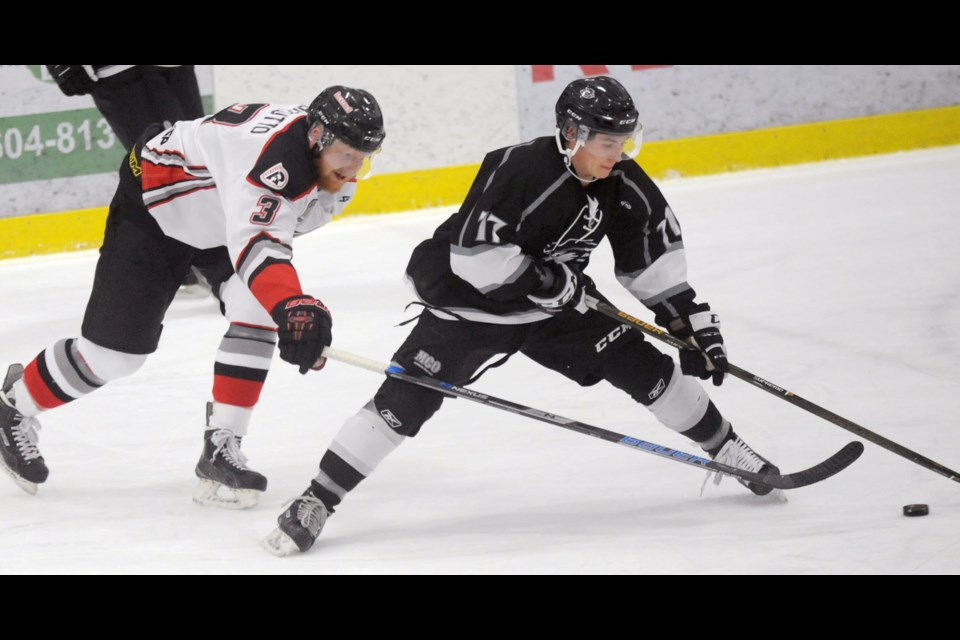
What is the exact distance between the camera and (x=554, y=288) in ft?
7.88

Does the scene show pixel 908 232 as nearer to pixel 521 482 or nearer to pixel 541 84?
pixel 541 84

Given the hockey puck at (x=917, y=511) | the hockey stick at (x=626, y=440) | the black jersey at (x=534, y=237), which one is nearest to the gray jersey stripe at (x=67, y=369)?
the hockey stick at (x=626, y=440)

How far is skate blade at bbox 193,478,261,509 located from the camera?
2.68m

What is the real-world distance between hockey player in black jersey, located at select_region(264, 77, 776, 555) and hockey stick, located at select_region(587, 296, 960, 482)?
0.09ft

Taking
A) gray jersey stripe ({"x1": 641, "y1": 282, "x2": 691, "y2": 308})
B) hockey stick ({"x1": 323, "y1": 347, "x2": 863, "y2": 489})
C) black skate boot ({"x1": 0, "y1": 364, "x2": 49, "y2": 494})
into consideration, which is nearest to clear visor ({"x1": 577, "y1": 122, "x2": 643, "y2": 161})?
gray jersey stripe ({"x1": 641, "y1": 282, "x2": 691, "y2": 308})

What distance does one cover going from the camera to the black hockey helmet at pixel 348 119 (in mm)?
2355

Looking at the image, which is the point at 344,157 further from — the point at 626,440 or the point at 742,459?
the point at 742,459

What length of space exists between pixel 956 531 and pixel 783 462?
554 mm

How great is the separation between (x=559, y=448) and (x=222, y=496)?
2.57ft

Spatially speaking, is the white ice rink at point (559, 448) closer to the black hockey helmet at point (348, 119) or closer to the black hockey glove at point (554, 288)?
the black hockey glove at point (554, 288)

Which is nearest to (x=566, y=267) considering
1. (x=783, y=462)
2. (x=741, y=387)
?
(x=783, y=462)

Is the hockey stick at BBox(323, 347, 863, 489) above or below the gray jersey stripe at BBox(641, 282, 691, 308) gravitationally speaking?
below

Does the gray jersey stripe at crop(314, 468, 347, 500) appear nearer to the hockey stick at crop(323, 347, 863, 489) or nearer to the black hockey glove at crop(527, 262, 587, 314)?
the hockey stick at crop(323, 347, 863, 489)

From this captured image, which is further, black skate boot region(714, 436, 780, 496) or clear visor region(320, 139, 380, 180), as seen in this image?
black skate boot region(714, 436, 780, 496)
